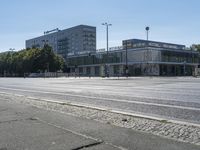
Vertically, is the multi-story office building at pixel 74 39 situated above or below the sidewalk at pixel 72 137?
above

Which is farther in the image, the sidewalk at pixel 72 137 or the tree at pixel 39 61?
the tree at pixel 39 61

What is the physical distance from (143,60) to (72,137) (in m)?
87.5

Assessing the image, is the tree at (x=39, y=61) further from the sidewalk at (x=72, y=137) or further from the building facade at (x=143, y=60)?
the sidewalk at (x=72, y=137)

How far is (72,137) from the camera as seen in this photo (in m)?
7.74

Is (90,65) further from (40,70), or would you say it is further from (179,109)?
(179,109)

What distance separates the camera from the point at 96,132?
8305mm

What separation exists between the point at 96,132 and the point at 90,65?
352 ft

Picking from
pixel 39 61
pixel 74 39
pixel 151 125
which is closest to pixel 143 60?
pixel 39 61

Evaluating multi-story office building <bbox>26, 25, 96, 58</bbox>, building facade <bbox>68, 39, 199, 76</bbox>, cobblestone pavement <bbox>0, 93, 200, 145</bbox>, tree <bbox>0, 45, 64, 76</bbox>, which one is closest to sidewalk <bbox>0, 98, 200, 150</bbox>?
cobblestone pavement <bbox>0, 93, 200, 145</bbox>

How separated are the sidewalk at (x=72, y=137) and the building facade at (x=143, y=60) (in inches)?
2923

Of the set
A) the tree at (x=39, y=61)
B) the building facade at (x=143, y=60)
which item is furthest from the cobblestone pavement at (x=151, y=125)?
the tree at (x=39, y=61)

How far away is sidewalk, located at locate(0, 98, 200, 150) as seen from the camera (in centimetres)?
685

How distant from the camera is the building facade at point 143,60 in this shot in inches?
3711

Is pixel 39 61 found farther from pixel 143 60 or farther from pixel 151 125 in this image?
pixel 151 125
